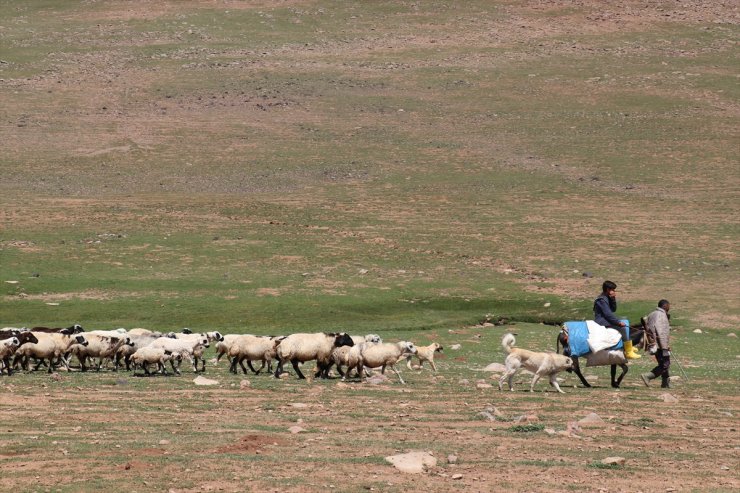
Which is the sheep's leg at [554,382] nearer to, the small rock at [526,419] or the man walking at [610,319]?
the man walking at [610,319]

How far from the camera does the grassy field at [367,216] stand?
1809cm

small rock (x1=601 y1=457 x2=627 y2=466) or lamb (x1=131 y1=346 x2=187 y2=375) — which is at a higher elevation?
lamb (x1=131 y1=346 x2=187 y2=375)

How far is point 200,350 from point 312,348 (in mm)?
3340

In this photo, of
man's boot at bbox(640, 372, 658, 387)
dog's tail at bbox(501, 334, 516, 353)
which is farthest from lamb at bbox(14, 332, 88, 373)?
man's boot at bbox(640, 372, 658, 387)

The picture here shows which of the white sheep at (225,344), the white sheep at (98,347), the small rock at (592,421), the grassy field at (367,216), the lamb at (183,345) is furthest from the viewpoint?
the white sheep at (225,344)

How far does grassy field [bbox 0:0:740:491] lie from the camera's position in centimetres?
1809

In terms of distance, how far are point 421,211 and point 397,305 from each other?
17.2 meters

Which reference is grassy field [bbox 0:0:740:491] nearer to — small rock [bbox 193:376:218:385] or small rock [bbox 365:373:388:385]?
small rock [bbox 193:376:218:385]

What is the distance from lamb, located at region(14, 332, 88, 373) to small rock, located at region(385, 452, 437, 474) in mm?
12618

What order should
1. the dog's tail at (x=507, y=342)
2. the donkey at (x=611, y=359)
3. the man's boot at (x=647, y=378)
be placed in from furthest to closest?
1. the man's boot at (x=647, y=378)
2. the donkey at (x=611, y=359)
3. the dog's tail at (x=507, y=342)

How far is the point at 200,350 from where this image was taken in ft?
92.1

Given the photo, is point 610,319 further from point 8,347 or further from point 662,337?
point 8,347

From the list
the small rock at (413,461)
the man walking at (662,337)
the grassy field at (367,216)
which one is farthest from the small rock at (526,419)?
the man walking at (662,337)

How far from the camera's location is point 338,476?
16031 mm
